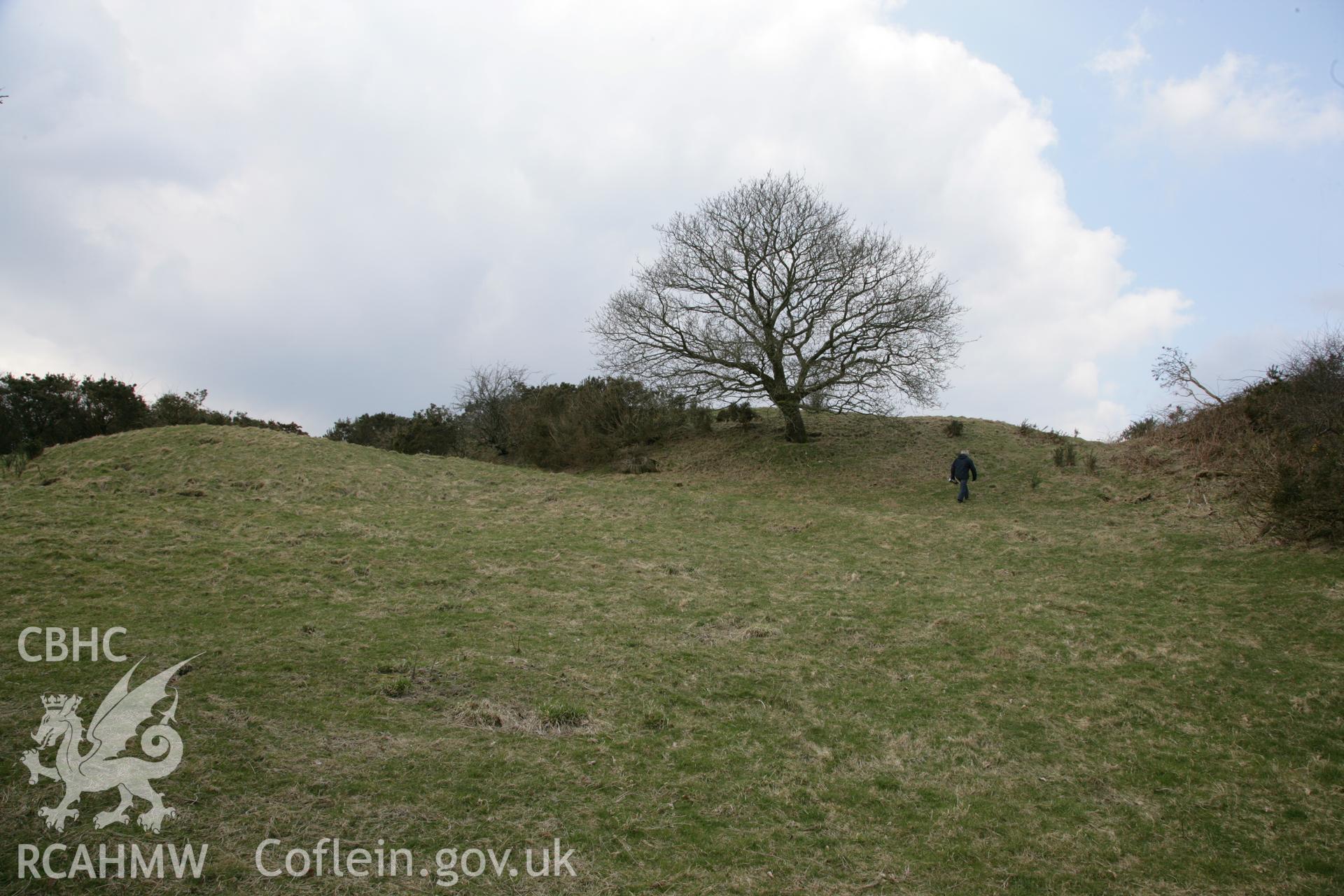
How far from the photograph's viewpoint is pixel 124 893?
426cm

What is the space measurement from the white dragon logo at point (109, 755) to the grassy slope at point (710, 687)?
0.39ft

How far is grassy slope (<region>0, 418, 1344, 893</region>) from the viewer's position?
536 centimetres

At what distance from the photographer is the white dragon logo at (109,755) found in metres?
4.93

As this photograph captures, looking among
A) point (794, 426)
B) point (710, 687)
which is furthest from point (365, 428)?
point (710, 687)

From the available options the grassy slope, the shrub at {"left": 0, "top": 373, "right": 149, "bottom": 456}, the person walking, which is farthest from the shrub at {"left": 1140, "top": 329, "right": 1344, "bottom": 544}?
the shrub at {"left": 0, "top": 373, "right": 149, "bottom": 456}

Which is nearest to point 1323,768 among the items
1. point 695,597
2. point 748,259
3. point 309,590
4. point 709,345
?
point 695,597

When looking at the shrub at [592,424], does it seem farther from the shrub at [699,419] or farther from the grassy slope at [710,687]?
the grassy slope at [710,687]

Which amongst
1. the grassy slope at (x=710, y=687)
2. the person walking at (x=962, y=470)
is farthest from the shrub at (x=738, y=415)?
the grassy slope at (x=710, y=687)

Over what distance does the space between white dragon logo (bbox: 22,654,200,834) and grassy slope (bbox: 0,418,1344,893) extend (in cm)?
12

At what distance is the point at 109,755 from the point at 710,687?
5.75 metres

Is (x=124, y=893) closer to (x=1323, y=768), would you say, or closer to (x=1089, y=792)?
(x=1089, y=792)

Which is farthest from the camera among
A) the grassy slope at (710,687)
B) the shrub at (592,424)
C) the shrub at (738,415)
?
the shrub at (738,415)

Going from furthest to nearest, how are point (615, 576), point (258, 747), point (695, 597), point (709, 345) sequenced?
1. point (709, 345)
2. point (615, 576)
3. point (695, 597)
4. point (258, 747)

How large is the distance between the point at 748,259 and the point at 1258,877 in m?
22.9
